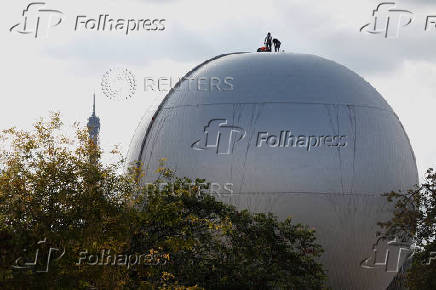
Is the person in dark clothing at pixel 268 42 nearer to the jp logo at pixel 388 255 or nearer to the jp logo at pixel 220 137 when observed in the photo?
the jp logo at pixel 220 137

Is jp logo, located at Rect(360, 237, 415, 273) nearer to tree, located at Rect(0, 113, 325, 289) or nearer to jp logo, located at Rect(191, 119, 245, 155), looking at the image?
tree, located at Rect(0, 113, 325, 289)

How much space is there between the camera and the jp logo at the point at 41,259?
20.3 m

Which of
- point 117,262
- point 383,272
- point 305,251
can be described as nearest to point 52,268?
point 117,262

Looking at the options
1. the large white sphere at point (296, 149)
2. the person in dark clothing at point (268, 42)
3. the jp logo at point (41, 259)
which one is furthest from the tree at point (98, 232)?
the person in dark clothing at point (268, 42)

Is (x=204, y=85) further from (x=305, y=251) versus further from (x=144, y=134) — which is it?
(x=305, y=251)

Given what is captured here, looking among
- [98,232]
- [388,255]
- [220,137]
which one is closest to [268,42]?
[220,137]

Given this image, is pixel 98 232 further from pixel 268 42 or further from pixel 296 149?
pixel 268 42

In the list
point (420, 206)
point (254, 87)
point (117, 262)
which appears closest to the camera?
point (117, 262)

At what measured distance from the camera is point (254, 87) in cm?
3409

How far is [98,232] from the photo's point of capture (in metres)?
21.4

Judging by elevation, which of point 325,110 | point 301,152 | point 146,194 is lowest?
point 146,194

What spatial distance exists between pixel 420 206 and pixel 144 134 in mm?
13861

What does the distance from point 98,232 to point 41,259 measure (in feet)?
5.93

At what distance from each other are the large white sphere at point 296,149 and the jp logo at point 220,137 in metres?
0.04
